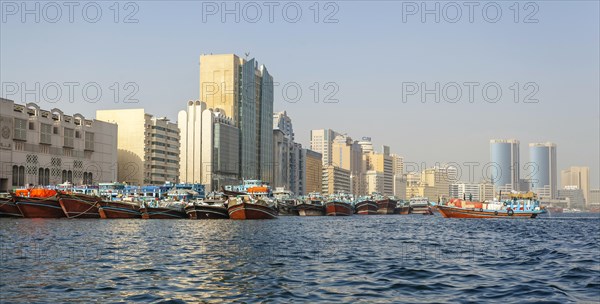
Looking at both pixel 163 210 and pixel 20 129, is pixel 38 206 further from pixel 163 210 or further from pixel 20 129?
pixel 20 129

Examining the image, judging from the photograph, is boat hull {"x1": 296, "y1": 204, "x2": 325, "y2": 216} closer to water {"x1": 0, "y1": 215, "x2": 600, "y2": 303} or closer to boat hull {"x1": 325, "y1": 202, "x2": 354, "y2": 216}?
boat hull {"x1": 325, "y1": 202, "x2": 354, "y2": 216}

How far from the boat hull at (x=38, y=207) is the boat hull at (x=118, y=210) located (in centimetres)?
621

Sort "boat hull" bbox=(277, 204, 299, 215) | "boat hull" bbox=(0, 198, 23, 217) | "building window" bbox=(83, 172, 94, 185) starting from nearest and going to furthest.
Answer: "boat hull" bbox=(0, 198, 23, 217) → "building window" bbox=(83, 172, 94, 185) → "boat hull" bbox=(277, 204, 299, 215)

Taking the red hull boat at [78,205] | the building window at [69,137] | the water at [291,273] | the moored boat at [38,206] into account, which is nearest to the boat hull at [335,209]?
the building window at [69,137]

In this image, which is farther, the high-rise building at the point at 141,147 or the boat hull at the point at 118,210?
the high-rise building at the point at 141,147

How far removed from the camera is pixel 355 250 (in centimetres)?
4044

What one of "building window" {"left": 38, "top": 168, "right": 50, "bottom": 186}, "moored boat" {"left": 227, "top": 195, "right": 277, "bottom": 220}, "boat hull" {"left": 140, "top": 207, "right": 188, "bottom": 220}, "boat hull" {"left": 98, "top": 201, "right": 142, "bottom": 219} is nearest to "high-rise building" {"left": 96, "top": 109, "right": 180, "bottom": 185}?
"building window" {"left": 38, "top": 168, "right": 50, "bottom": 186}

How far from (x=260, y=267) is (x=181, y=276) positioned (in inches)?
185

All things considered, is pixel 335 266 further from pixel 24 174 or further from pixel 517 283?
pixel 24 174

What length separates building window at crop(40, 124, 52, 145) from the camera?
5310 inches

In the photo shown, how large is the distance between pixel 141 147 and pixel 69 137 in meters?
34.2

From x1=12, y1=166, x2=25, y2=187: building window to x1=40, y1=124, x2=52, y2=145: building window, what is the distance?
26.5 feet

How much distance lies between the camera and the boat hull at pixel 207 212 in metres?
101

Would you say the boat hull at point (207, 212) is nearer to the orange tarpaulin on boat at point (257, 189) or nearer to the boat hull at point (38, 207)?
the boat hull at point (38, 207)
